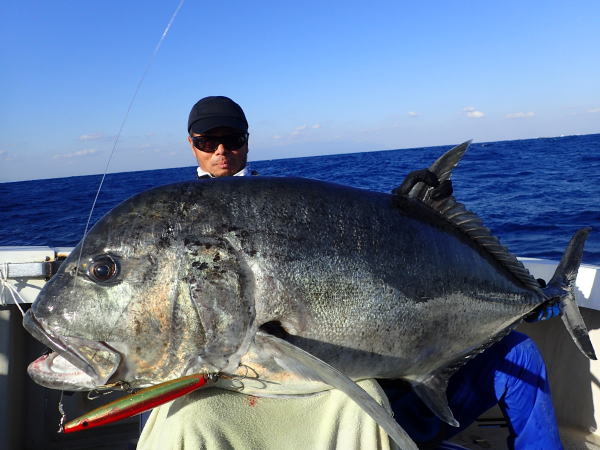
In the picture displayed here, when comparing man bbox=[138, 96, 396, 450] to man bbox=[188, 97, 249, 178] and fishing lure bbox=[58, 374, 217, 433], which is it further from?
man bbox=[188, 97, 249, 178]

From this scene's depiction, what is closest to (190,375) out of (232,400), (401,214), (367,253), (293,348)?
(232,400)

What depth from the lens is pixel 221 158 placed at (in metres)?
3.46

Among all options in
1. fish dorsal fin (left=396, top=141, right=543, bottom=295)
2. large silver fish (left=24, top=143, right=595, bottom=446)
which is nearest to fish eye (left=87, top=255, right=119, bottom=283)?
large silver fish (left=24, top=143, right=595, bottom=446)

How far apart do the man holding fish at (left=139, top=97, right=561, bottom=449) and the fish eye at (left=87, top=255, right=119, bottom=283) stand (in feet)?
1.73

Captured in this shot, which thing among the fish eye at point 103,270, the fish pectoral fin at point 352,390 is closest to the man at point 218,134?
the fish eye at point 103,270

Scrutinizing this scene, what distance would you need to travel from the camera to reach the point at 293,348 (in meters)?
1.63

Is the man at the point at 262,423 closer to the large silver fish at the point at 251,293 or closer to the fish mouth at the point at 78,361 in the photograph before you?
the large silver fish at the point at 251,293

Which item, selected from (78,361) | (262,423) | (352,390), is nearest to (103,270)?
(78,361)

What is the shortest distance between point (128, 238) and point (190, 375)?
0.52 metres

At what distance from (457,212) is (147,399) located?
157 centimetres

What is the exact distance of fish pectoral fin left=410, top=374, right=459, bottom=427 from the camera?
2.19m

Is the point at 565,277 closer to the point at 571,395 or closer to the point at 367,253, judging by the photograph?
the point at 571,395

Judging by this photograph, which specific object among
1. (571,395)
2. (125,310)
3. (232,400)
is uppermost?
(125,310)

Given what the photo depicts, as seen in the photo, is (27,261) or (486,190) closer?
(27,261)
